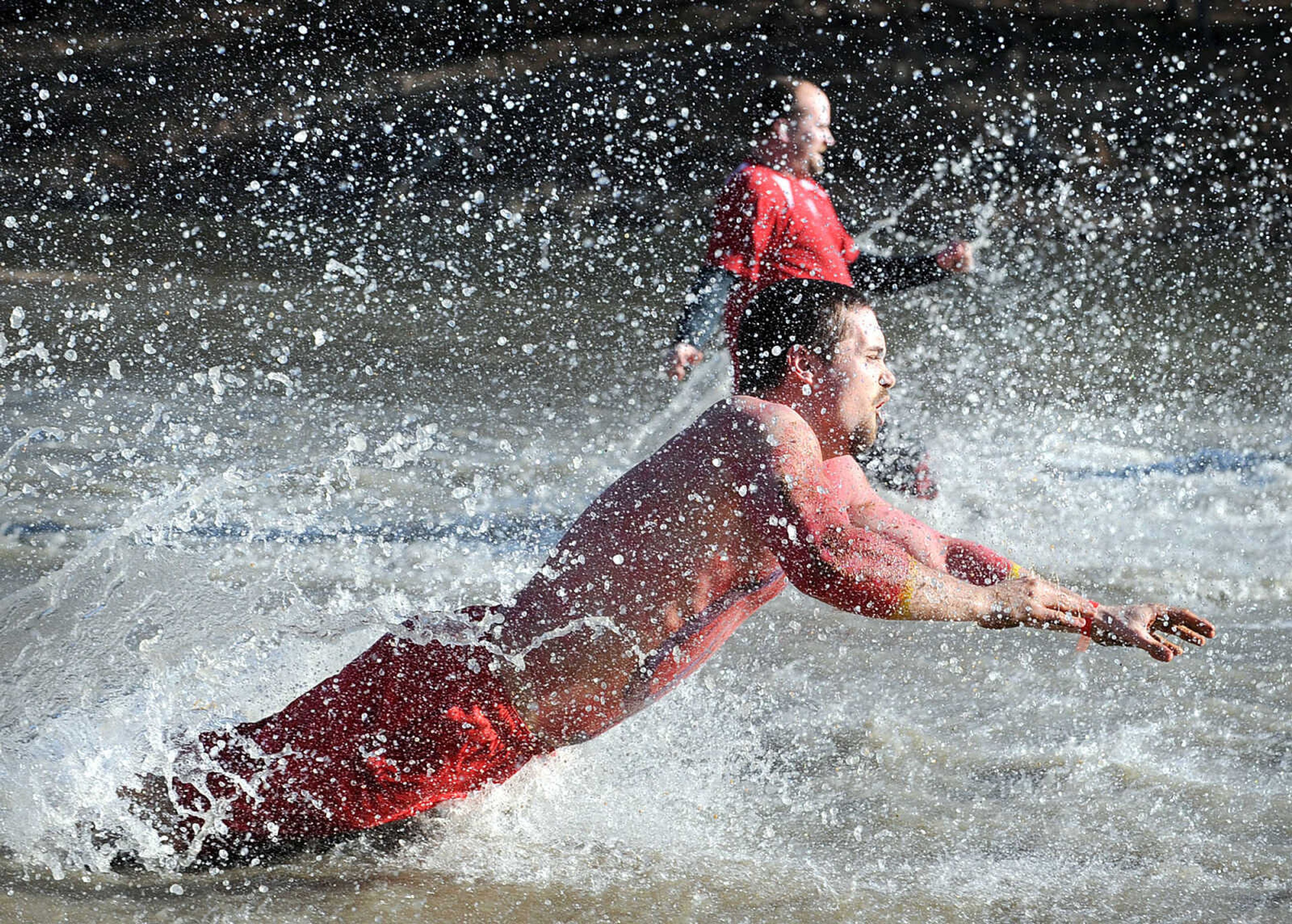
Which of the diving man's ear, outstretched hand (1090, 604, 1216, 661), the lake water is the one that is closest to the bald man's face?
the lake water

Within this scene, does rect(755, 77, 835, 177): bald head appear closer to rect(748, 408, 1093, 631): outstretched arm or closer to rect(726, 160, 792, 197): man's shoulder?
rect(726, 160, 792, 197): man's shoulder

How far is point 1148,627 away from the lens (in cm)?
246

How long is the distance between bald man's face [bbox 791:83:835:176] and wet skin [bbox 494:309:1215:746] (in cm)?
209

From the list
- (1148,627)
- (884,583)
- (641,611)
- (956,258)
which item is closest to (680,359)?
(956,258)

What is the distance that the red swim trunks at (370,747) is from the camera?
2.63m

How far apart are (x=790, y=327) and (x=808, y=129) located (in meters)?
2.16

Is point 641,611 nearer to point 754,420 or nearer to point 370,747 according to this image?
point 754,420

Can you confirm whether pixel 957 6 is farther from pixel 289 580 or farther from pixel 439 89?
pixel 289 580

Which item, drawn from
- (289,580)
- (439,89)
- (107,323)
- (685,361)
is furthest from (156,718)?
(439,89)

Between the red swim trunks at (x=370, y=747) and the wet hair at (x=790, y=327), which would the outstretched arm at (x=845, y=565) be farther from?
the red swim trunks at (x=370, y=747)

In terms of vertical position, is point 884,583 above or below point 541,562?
above

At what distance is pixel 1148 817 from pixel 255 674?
1988 millimetres

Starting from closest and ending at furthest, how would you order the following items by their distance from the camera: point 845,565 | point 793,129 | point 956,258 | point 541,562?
point 845,565, point 541,562, point 956,258, point 793,129

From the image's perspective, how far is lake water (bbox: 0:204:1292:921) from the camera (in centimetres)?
276
